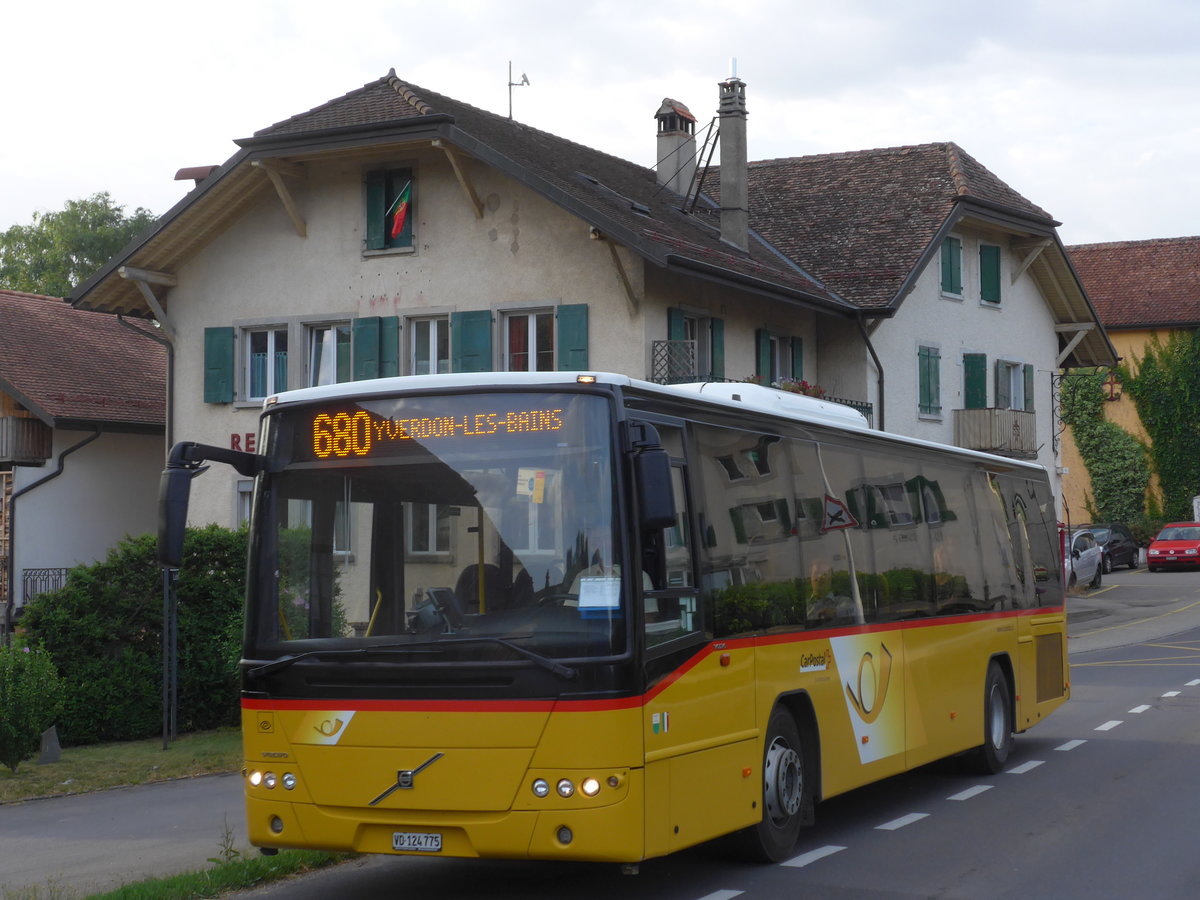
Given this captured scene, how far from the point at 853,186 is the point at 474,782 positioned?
103ft

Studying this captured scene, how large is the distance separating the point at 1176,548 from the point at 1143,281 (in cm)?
1367

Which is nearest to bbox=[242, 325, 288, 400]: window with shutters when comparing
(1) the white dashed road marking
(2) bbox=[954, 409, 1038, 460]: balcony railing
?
(2) bbox=[954, 409, 1038, 460]: balcony railing

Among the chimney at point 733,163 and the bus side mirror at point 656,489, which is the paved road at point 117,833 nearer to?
the bus side mirror at point 656,489

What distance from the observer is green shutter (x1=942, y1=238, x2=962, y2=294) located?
1427 inches

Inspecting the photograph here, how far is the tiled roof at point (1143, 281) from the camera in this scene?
2210 inches

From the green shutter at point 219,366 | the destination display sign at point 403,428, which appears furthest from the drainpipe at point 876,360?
the destination display sign at point 403,428

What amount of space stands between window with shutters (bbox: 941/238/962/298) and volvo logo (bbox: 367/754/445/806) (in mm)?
30146

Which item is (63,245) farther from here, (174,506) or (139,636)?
(174,506)

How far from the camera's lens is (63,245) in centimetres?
6775

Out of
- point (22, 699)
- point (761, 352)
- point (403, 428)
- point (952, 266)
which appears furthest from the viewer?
point (952, 266)

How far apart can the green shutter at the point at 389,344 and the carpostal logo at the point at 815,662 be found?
18280 millimetres

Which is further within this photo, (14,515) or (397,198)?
(14,515)

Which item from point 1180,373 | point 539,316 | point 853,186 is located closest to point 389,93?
point 539,316

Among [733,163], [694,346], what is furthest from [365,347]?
[733,163]
